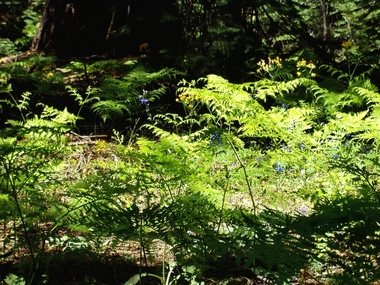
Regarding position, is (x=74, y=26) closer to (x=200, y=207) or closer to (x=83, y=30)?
(x=83, y=30)

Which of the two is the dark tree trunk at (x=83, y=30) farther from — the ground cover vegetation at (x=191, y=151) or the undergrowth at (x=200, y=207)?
the undergrowth at (x=200, y=207)

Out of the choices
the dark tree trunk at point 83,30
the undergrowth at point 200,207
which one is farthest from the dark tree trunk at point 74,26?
the undergrowth at point 200,207

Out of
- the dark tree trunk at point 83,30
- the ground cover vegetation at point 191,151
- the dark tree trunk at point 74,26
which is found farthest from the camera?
the dark tree trunk at point 74,26

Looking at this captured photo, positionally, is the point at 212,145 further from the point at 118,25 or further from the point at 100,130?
the point at 118,25

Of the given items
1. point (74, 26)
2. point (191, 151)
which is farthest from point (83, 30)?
point (191, 151)

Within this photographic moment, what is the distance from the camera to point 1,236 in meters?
2.72

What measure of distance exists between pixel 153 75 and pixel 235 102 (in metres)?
1.80

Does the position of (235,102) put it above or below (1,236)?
above

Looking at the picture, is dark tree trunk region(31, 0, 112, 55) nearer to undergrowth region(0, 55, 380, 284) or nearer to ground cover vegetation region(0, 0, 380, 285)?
ground cover vegetation region(0, 0, 380, 285)

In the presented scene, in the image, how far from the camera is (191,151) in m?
2.61

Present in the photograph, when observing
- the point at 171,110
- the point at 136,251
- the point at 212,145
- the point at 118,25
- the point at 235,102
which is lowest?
the point at 136,251

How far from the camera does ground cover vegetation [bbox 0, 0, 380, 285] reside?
66.8 inches

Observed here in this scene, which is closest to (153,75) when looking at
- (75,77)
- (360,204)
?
(75,77)

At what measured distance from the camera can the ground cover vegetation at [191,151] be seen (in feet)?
5.57
